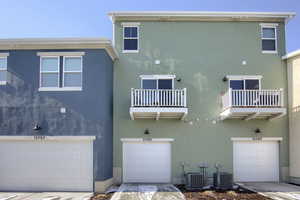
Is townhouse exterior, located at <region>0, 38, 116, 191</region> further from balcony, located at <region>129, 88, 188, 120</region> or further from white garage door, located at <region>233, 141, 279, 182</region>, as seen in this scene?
white garage door, located at <region>233, 141, 279, 182</region>

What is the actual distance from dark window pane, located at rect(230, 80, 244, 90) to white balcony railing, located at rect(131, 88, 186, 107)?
2.82m

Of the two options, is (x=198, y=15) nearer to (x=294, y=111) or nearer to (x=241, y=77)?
(x=241, y=77)

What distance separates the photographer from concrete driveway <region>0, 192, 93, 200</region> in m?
10.4

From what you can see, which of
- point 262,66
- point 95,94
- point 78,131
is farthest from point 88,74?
point 262,66

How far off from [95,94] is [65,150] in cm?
265

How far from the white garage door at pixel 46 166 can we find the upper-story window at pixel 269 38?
387 inches

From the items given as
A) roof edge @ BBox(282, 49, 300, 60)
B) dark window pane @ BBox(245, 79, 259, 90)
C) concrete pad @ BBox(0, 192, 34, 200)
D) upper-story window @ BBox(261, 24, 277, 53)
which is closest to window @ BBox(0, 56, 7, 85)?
concrete pad @ BBox(0, 192, 34, 200)

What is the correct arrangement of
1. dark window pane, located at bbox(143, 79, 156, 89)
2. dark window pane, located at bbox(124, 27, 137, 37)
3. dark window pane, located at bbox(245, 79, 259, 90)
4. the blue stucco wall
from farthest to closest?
1. dark window pane, located at bbox(124, 27, 137, 37)
2. dark window pane, located at bbox(245, 79, 259, 90)
3. dark window pane, located at bbox(143, 79, 156, 89)
4. the blue stucco wall

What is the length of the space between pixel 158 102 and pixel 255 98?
4.41 meters

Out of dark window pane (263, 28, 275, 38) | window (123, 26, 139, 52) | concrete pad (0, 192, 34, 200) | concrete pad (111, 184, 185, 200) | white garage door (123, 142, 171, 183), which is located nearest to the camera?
concrete pad (0, 192, 34, 200)

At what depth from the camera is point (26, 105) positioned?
11906 mm

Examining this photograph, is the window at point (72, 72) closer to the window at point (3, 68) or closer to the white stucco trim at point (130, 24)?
the window at point (3, 68)

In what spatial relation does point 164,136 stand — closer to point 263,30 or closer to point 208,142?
point 208,142

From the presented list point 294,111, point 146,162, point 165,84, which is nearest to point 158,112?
point 165,84
